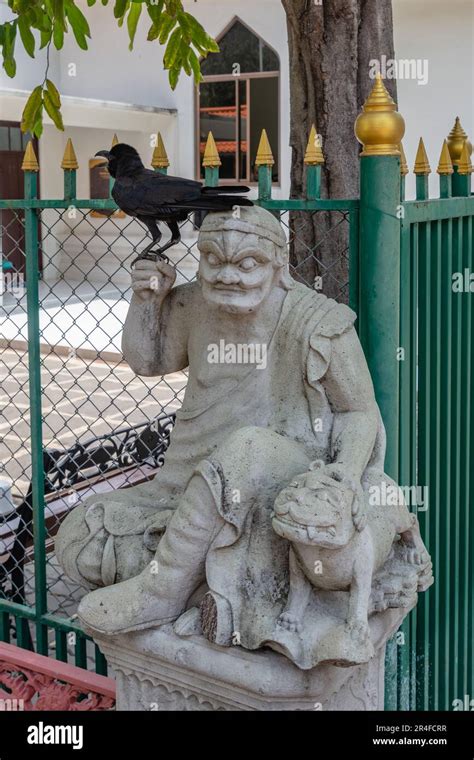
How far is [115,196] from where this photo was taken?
271 cm

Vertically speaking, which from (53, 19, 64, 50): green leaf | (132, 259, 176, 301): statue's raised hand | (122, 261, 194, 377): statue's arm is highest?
(53, 19, 64, 50): green leaf

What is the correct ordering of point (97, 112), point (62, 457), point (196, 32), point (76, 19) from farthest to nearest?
point (97, 112) < point (62, 457) < point (196, 32) < point (76, 19)

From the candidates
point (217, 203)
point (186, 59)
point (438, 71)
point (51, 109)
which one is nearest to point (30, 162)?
point (51, 109)

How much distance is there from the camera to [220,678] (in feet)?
7.61

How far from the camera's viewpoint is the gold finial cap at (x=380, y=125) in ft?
8.71

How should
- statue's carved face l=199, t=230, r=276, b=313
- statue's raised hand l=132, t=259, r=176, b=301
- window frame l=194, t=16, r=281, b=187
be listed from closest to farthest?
1. statue's carved face l=199, t=230, r=276, b=313
2. statue's raised hand l=132, t=259, r=176, b=301
3. window frame l=194, t=16, r=281, b=187

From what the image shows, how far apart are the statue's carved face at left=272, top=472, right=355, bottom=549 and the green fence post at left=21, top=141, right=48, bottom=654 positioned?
5.06 feet

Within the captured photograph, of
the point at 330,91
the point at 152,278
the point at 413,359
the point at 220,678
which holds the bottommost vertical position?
the point at 220,678

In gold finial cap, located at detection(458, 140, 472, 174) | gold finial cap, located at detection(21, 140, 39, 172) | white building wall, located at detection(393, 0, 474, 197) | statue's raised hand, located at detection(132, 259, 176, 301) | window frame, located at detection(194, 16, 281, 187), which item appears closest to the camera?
statue's raised hand, located at detection(132, 259, 176, 301)

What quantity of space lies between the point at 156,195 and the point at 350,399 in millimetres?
759

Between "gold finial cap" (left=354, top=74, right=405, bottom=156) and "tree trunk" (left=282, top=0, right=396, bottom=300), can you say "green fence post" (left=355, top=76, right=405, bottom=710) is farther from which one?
"tree trunk" (left=282, top=0, right=396, bottom=300)

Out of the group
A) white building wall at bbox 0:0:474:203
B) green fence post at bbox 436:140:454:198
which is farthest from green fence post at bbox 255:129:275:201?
white building wall at bbox 0:0:474:203

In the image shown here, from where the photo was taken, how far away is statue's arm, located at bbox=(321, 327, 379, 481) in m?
2.48

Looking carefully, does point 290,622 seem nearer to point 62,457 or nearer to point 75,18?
point 75,18
